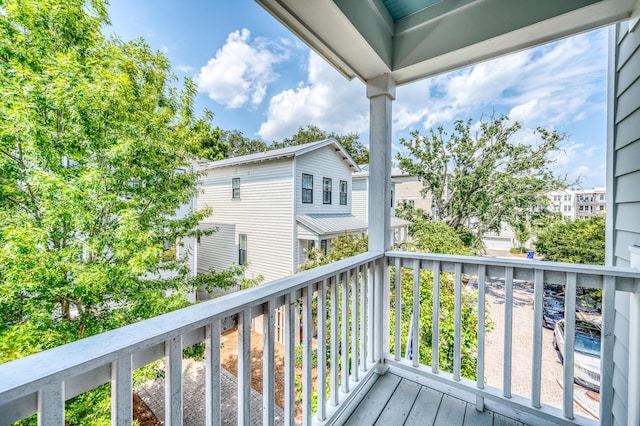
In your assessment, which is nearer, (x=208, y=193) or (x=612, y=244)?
(x=612, y=244)

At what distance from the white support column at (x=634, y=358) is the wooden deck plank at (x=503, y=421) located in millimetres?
507

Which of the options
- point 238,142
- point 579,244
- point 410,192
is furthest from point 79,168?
point 410,192

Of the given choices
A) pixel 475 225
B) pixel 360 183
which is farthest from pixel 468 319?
pixel 360 183

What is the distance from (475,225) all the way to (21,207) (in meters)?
6.56

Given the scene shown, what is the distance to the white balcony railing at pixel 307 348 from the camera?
0.57m

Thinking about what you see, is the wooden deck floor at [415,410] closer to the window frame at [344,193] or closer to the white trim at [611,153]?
the white trim at [611,153]

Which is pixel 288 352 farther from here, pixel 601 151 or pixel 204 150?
pixel 204 150

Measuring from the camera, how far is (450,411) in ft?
5.52

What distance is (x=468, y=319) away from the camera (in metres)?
3.85

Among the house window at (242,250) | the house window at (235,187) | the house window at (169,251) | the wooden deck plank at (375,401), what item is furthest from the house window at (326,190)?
the wooden deck plank at (375,401)

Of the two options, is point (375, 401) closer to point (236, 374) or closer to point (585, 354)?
point (236, 374)

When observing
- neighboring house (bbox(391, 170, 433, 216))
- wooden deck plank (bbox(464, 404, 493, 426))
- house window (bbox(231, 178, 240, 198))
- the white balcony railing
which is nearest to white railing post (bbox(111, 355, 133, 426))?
the white balcony railing

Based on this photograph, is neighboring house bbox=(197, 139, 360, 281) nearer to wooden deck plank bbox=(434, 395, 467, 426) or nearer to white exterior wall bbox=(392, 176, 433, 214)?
white exterior wall bbox=(392, 176, 433, 214)

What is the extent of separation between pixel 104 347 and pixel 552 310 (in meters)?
3.31
